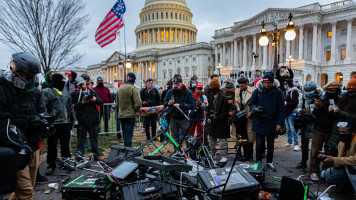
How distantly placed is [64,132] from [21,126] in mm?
2683

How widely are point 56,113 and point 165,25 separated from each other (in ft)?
248

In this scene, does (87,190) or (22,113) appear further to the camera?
(87,190)

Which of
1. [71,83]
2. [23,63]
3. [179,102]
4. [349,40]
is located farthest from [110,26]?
[349,40]

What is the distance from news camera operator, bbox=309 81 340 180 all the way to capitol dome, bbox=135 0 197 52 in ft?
238

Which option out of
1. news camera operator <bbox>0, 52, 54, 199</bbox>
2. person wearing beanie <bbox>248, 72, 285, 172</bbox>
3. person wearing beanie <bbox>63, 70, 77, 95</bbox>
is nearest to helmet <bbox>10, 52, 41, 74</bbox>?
news camera operator <bbox>0, 52, 54, 199</bbox>

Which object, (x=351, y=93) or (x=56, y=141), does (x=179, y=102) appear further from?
(x=351, y=93)

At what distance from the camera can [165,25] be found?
7581cm

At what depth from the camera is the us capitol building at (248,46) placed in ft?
123

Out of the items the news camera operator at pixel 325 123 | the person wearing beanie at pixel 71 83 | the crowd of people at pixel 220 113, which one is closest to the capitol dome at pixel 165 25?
the person wearing beanie at pixel 71 83

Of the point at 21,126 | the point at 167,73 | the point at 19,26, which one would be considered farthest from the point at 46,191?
the point at 167,73

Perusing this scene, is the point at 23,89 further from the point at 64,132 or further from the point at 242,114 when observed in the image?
the point at 242,114

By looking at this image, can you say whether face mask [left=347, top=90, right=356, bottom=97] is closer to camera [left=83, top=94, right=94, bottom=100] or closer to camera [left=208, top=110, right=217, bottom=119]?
camera [left=208, top=110, right=217, bottom=119]

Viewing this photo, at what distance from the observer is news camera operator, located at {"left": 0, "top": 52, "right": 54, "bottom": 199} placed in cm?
227

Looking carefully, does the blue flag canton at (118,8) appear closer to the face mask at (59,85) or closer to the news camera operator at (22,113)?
the face mask at (59,85)
